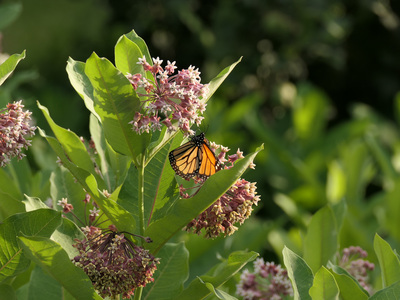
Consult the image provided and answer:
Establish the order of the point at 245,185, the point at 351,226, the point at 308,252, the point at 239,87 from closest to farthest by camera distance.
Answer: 1. the point at 245,185
2. the point at 308,252
3. the point at 351,226
4. the point at 239,87

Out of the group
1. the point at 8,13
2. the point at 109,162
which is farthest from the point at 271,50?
the point at 109,162

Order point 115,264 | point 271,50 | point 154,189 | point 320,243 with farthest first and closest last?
point 271,50, point 320,243, point 154,189, point 115,264

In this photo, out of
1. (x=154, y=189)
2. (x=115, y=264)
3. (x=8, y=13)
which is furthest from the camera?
(x=8, y=13)

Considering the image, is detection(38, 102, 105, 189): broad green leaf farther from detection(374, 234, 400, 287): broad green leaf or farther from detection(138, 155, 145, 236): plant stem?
detection(374, 234, 400, 287): broad green leaf

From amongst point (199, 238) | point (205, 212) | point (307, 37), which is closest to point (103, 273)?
point (205, 212)

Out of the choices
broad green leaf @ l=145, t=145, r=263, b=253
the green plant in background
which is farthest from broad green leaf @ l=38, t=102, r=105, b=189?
broad green leaf @ l=145, t=145, r=263, b=253

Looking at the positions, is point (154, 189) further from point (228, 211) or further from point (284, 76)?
point (284, 76)

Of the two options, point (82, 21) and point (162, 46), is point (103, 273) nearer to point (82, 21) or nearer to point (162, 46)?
point (162, 46)
